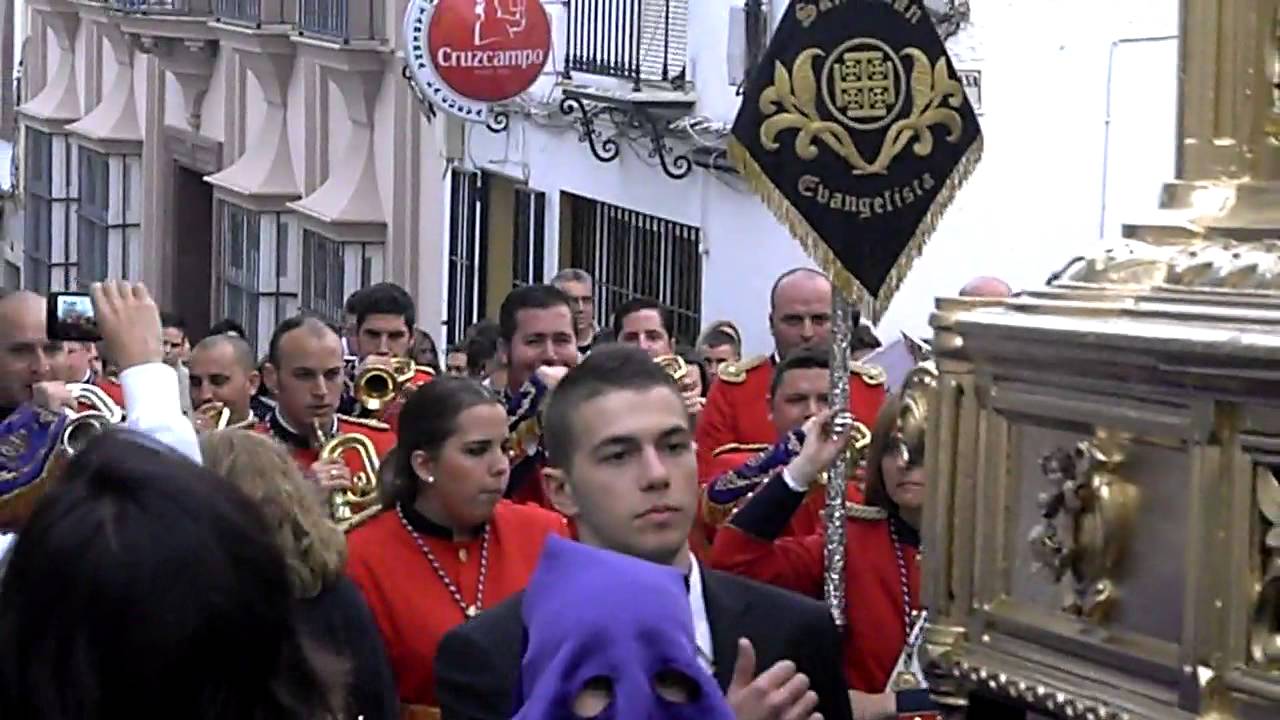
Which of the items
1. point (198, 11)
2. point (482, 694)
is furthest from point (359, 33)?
point (482, 694)

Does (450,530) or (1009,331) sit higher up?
(1009,331)

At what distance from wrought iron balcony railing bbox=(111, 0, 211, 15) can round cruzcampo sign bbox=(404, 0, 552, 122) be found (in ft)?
32.3

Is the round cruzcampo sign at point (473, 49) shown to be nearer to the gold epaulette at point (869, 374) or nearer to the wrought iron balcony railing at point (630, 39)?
the wrought iron balcony railing at point (630, 39)

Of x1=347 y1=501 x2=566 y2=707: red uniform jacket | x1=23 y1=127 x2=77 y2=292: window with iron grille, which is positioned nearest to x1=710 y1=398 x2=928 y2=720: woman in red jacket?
x1=347 y1=501 x2=566 y2=707: red uniform jacket

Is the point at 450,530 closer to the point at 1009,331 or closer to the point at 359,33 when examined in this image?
the point at 1009,331

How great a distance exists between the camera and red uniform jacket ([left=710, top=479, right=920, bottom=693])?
505cm

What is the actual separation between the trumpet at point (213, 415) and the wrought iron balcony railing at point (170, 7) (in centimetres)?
1818

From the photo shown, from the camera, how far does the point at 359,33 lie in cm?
2141

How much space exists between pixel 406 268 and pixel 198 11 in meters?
6.24

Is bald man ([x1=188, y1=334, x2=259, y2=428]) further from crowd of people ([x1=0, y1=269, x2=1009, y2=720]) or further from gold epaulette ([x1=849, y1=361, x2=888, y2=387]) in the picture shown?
gold epaulette ([x1=849, y1=361, x2=888, y2=387])

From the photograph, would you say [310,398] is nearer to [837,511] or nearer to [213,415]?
[213,415]

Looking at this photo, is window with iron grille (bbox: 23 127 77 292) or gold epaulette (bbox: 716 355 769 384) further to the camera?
window with iron grille (bbox: 23 127 77 292)

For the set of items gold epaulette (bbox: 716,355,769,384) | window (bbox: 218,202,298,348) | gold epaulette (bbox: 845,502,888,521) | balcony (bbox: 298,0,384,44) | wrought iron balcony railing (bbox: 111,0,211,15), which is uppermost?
wrought iron balcony railing (bbox: 111,0,211,15)

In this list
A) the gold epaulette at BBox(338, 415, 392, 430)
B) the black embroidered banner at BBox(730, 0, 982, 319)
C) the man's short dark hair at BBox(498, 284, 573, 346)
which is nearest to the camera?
the black embroidered banner at BBox(730, 0, 982, 319)
